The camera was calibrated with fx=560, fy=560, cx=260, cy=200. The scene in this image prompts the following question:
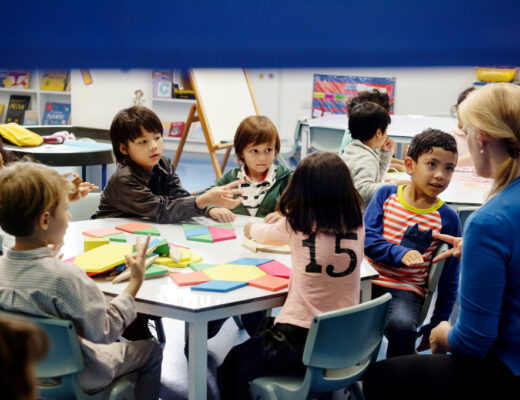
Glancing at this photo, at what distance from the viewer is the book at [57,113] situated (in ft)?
27.3

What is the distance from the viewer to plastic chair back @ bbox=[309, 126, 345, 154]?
490cm

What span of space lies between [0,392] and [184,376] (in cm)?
215

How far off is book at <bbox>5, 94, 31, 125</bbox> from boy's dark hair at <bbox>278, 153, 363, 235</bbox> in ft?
25.3

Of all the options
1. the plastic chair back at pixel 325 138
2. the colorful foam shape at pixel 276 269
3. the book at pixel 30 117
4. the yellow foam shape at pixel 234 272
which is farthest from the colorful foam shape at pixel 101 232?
the book at pixel 30 117

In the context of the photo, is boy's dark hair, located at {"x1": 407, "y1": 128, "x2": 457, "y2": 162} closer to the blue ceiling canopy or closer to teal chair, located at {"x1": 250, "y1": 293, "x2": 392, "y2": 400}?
teal chair, located at {"x1": 250, "y1": 293, "x2": 392, "y2": 400}

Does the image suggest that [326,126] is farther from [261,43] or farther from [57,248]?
[261,43]

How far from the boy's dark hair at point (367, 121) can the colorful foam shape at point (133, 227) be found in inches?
48.1

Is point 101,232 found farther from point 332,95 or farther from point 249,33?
point 332,95

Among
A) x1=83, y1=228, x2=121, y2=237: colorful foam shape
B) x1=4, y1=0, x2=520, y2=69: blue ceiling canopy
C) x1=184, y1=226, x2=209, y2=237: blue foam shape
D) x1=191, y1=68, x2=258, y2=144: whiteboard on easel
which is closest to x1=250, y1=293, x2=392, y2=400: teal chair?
x1=184, y1=226, x2=209, y2=237: blue foam shape

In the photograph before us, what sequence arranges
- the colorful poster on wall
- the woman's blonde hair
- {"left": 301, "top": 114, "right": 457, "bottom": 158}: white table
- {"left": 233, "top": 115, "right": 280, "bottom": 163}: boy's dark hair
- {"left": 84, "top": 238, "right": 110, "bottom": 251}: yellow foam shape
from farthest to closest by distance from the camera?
the colorful poster on wall < {"left": 301, "top": 114, "right": 457, "bottom": 158}: white table < {"left": 233, "top": 115, "right": 280, "bottom": 163}: boy's dark hair < {"left": 84, "top": 238, "right": 110, "bottom": 251}: yellow foam shape < the woman's blonde hair

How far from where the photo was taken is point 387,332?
2070 millimetres

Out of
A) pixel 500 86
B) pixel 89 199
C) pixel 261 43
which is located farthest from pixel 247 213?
pixel 261 43

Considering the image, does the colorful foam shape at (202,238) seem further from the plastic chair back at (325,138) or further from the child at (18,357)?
the plastic chair back at (325,138)

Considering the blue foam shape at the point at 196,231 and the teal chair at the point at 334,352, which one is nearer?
the teal chair at the point at 334,352
